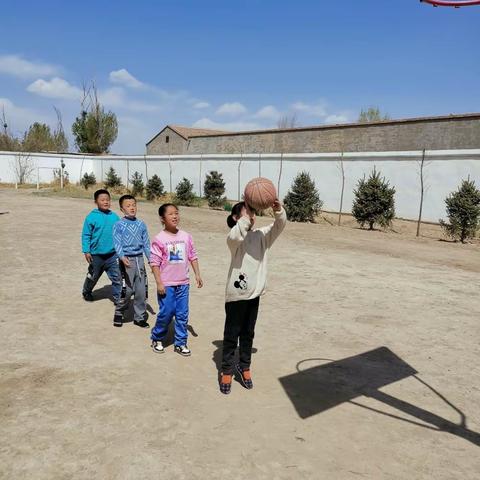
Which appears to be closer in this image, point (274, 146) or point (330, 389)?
point (330, 389)

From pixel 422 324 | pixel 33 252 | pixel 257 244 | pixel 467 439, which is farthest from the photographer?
pixel 33 252

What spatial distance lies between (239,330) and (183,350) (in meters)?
0.93

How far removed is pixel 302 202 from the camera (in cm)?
1980

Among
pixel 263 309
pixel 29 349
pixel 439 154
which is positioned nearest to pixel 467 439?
pixel 263 309

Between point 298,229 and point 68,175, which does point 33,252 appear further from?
point 68,175

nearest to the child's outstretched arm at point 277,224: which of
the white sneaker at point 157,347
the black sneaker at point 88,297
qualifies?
the white sneaker at point 157,347

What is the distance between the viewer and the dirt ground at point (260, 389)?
9.28ft

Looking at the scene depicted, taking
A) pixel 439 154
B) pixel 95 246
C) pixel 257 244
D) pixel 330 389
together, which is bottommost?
pixel 330 389

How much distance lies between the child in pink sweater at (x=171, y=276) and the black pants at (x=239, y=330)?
73 centimetres

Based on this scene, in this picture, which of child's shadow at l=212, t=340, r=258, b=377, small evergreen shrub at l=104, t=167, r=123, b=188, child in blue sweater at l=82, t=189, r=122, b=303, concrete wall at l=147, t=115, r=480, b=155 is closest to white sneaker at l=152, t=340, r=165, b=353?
child's shadow at l=212, t=340, r=258, b=377

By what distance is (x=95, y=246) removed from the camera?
6.01 meters

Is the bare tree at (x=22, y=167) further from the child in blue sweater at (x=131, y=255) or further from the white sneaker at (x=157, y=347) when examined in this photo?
the white sneaker at (x=157, y=347)

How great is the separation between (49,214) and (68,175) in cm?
2710

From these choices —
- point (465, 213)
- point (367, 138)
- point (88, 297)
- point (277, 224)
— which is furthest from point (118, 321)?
point (367, 138)
